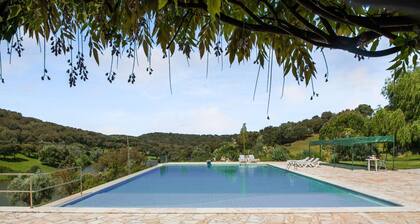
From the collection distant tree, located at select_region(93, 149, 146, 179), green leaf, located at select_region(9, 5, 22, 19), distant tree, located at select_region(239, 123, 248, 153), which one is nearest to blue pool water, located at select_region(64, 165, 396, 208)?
distant tree, located at select_region(93, 149, 146, 179)

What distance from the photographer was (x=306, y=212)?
8.04 meters

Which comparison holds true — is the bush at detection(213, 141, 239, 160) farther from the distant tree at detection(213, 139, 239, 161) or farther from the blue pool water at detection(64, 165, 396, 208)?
the blue pool water at detection(64, 165, 396, 208)

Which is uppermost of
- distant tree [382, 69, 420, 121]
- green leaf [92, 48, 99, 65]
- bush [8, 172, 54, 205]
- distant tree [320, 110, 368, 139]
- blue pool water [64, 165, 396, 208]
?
distant tree [382, 69, 420, 121]

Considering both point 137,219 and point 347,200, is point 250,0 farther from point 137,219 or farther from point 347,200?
point 347,200

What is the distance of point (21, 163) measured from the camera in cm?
2567

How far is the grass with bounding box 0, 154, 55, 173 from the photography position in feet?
81.0

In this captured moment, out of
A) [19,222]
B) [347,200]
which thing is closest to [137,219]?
[19,222]

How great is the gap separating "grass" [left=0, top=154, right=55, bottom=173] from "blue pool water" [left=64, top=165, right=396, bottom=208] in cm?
868

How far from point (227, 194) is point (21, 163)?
16.4 metres

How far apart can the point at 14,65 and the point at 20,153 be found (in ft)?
86.0

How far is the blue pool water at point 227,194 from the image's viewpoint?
11.2m

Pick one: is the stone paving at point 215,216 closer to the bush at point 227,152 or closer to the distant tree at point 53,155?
the distant tree at point 53,155

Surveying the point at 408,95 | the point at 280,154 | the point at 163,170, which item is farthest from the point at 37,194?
the point at 408,95

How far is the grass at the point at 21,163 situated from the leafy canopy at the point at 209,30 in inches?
948
